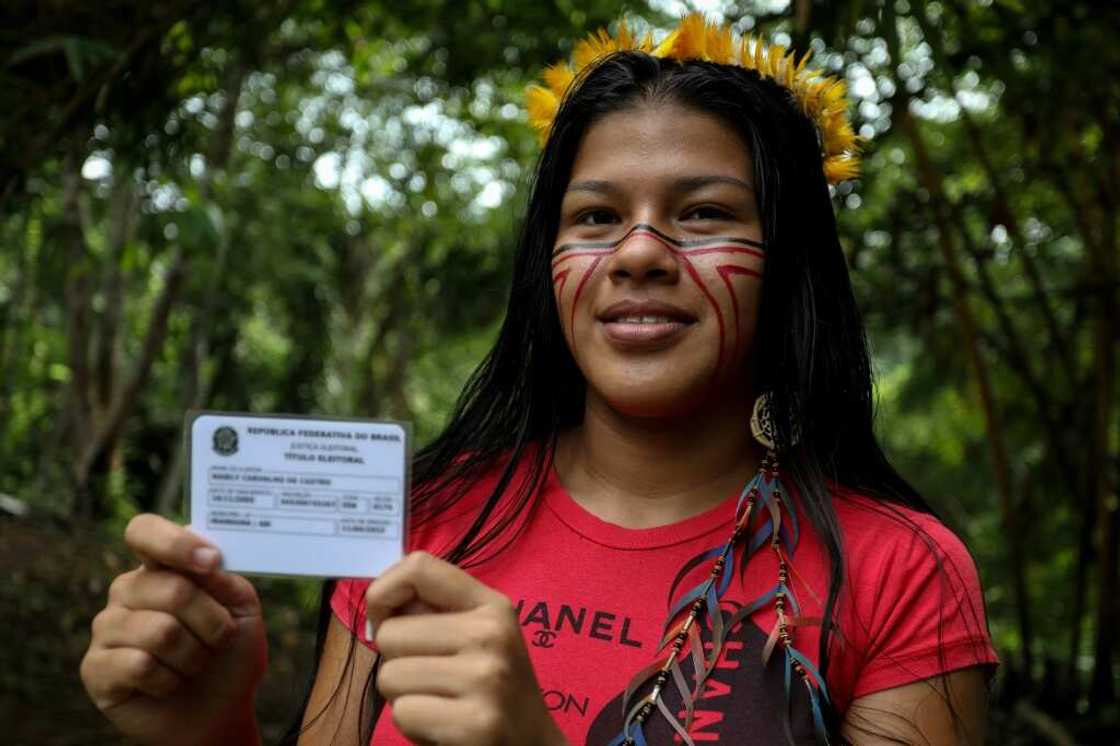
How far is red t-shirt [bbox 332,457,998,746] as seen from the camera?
4.67ft

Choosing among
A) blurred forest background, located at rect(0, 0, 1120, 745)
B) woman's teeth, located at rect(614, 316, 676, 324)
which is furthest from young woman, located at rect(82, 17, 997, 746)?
blurred forest background, located at rect(0, 0, 1120, 745)

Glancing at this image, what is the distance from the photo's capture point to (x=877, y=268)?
5363 mm

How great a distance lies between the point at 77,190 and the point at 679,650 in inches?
186

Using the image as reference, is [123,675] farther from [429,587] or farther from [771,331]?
[771,331]

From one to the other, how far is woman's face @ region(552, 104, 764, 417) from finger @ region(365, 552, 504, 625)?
48 cm

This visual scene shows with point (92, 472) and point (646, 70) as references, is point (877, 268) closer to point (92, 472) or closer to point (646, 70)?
point (646, 70)

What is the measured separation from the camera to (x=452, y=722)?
112 cm

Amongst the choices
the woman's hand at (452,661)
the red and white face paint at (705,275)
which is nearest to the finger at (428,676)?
the woman's hand at (452,661)

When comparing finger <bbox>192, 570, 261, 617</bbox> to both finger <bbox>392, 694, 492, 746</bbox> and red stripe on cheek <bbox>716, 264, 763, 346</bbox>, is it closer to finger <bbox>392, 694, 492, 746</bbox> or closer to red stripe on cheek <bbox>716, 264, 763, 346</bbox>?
finger <bbox>392, 694, 492, 746</bbox>

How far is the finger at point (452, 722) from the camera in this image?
44.1 inches

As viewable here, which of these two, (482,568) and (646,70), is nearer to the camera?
(482,568)

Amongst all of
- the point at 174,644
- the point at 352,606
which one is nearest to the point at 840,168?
the point at 352,606

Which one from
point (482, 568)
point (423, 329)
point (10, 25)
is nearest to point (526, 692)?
point (482, 568)

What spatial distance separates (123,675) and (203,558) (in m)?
0.17
